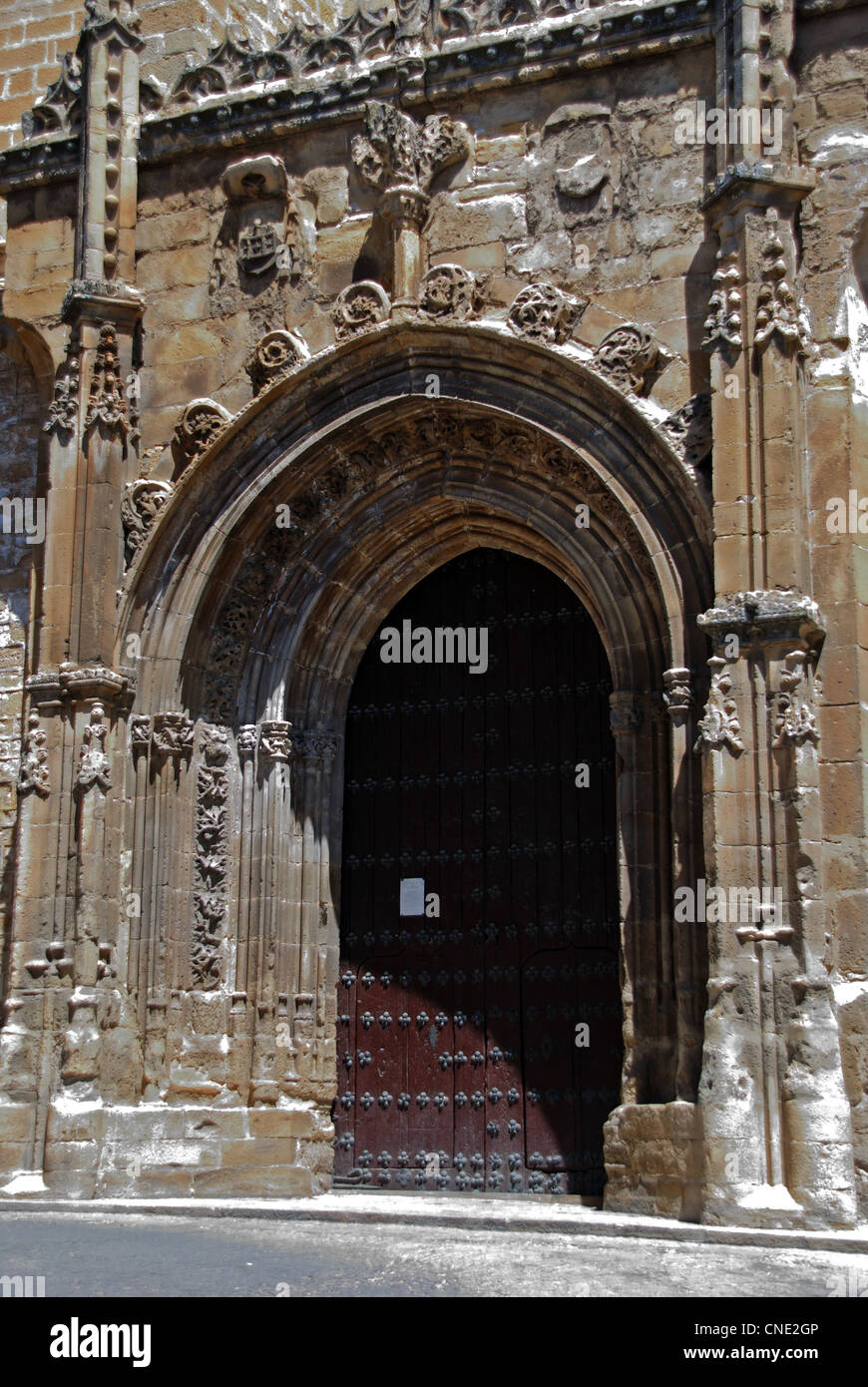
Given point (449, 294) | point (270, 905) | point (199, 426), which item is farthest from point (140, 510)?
point (270, 905)

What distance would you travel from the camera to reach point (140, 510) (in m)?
12.2

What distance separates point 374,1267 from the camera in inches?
317

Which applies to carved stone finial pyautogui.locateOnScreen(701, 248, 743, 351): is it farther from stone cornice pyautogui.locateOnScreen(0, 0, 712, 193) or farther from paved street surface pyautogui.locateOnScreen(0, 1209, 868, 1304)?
paved street surface pyautogui.locateOnScreen(0, 1209, 868, 1304)

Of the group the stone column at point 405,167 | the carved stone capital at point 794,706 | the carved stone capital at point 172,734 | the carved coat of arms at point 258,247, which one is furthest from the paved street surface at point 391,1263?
the carved coat of arms at point 258,247

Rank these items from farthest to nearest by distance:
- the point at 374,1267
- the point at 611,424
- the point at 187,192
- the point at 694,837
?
the point at 187,192
the point at 611,424
the point at 694,837
the point at 374,1267

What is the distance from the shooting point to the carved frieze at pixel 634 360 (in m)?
11.0

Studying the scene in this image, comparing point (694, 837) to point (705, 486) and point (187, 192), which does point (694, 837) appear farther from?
point (187, 192)

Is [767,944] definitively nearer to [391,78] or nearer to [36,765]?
[36,765]

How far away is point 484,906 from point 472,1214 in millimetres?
2340

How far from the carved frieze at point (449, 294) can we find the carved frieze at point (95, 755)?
10.6ft

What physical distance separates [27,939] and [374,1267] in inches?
172

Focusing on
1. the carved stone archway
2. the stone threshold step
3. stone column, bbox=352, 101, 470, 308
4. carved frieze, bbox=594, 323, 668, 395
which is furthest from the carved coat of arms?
the stone threshold step

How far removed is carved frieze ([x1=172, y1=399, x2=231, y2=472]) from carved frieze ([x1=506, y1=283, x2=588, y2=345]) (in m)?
2.05

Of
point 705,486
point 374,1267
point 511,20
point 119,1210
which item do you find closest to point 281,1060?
point 119,1210
